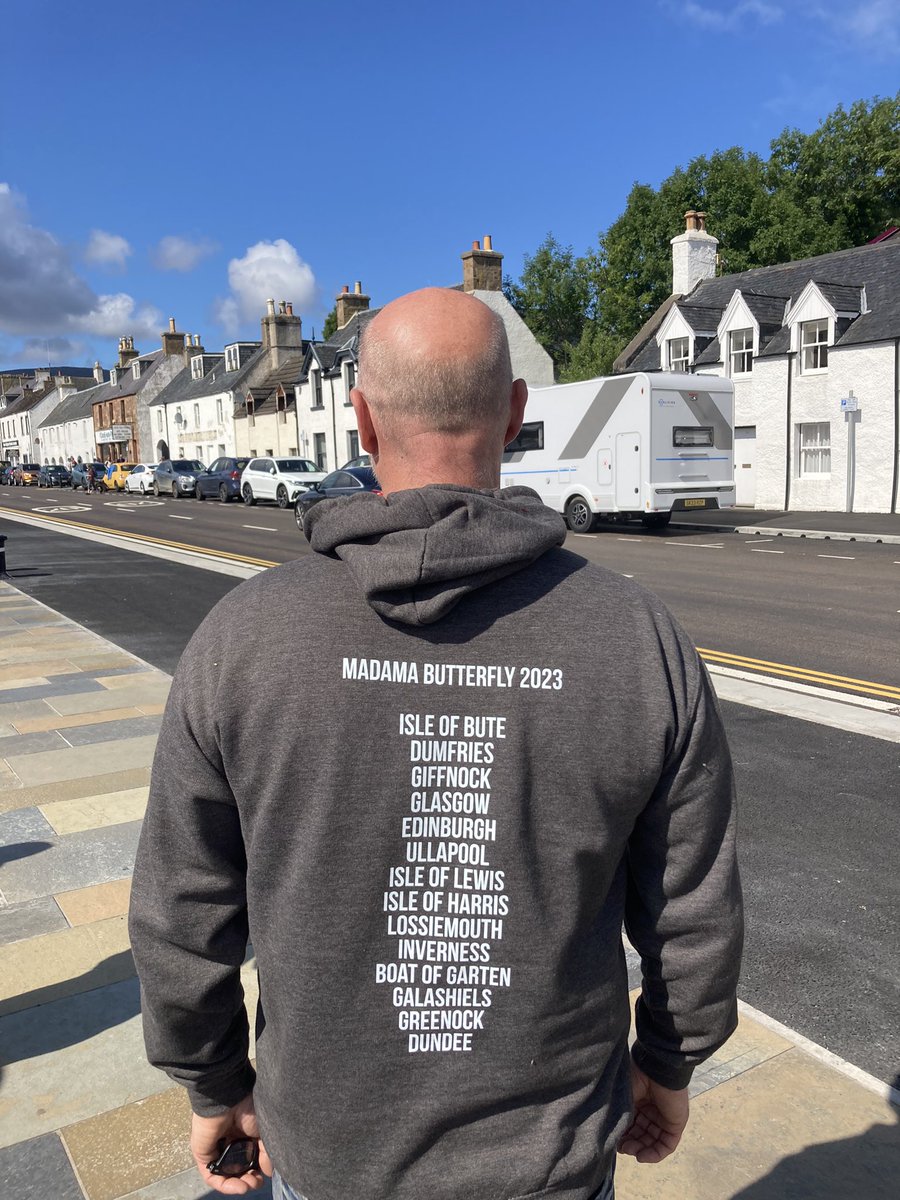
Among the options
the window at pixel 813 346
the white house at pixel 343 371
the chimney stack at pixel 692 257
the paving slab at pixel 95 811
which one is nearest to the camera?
the paving slab at pixel 95 811

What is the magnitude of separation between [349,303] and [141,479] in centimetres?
1370

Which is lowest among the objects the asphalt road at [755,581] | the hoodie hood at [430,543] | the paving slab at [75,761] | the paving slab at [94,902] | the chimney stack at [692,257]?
the paving slab at [94,902]

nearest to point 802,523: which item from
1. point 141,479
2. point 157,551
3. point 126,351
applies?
point 157,551

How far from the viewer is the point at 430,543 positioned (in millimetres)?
1410

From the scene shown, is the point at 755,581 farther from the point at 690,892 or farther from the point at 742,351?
the point at 742,351

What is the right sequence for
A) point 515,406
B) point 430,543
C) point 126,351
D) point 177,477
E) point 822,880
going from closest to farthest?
1. point 430,543
2. point 515,406
3. point 822,880
4. point 177,477
5. point 126,351

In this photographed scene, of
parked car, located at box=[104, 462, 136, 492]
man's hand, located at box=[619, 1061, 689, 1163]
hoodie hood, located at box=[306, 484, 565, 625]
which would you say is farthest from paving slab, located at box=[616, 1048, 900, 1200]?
parked car, located at box=[104, 462, 136, 492]

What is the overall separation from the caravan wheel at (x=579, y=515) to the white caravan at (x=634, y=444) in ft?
0.07

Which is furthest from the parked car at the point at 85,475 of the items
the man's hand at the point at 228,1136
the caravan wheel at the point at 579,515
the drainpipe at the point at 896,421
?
the man's hand at the point at 228,1136

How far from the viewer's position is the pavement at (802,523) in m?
20.8

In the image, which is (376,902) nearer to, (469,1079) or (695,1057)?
(469,1079)

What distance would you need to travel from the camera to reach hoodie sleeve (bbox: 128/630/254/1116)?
1.54 metres

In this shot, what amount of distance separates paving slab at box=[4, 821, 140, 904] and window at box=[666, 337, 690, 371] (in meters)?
29.3

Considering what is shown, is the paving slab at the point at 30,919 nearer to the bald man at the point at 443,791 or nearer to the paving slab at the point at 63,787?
the paving slab at the point at 63,787
